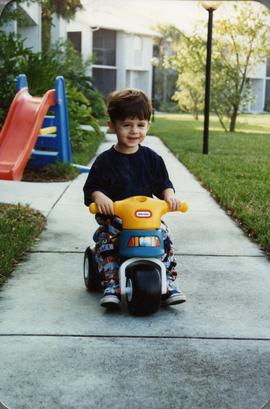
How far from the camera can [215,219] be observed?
16.6 feet

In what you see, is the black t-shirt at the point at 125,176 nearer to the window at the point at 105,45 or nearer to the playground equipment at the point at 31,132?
the playground equipment at the point at 31,132

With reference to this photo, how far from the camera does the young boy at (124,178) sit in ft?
9.84

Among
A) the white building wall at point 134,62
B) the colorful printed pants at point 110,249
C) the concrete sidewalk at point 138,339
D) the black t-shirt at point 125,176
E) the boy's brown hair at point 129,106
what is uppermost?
the white building wall at point 134,62

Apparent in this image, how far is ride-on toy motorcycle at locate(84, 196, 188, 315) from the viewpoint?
2834 mm

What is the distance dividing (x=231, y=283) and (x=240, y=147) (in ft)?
18.9

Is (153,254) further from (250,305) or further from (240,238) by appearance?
(240,238)

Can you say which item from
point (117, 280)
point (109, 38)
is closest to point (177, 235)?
point (117, 280)

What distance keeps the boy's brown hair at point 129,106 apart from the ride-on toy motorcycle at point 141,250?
42 centimetres

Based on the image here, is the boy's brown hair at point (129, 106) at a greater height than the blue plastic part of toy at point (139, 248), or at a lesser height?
Answer: greater

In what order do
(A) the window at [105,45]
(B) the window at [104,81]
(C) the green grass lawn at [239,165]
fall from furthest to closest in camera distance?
(A) the window at [105,45], (B) the window at [104,81], (C) the green grass lawn at [239,165]

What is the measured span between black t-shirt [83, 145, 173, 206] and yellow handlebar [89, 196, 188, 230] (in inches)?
8.9

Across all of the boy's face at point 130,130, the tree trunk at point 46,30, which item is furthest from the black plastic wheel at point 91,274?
the tree trunk at point 46,30

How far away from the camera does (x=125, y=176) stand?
312 centimetres

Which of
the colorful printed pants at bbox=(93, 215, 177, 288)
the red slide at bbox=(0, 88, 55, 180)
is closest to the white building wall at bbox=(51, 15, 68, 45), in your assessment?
the red slide at bbox=(0, 88, 55, 180)
